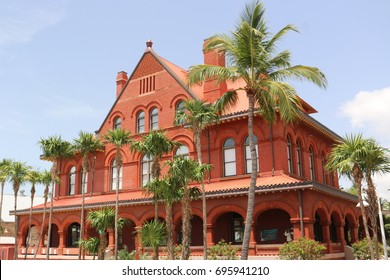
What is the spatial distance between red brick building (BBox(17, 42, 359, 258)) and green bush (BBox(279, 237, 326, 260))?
4.06 feet

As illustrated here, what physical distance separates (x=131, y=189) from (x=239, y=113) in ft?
32.6

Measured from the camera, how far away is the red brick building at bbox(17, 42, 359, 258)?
21.7 m

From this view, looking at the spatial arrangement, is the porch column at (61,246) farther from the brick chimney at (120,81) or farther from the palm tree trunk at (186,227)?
the palm tree trunk at (186,227)

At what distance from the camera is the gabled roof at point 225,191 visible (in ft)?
67.3

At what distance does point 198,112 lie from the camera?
20.3 metres

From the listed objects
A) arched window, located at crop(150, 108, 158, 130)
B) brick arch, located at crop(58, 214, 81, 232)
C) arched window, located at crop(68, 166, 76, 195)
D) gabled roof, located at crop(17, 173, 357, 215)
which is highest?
arched window, located at crop(150, 108, 158, 130)

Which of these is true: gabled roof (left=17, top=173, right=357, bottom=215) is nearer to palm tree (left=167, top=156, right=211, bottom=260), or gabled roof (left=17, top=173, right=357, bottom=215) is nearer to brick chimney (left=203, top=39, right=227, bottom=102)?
palm tree (left=167, top=156, right=211, bottom=260)

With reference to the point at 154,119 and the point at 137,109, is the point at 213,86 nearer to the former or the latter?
the point at 154,119

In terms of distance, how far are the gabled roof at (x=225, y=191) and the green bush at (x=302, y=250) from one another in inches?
104

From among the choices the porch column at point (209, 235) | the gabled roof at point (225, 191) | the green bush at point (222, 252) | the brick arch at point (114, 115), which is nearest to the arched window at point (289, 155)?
the gabled roof at point (225, 191)

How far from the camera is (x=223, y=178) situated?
24.9 metres

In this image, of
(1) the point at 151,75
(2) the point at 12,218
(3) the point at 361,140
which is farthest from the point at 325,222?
(2) the point at 12,218

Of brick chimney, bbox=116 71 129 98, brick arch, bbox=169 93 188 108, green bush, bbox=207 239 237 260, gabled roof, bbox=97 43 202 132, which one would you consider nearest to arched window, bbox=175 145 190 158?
brick arch, bbox=169 93 188 108
